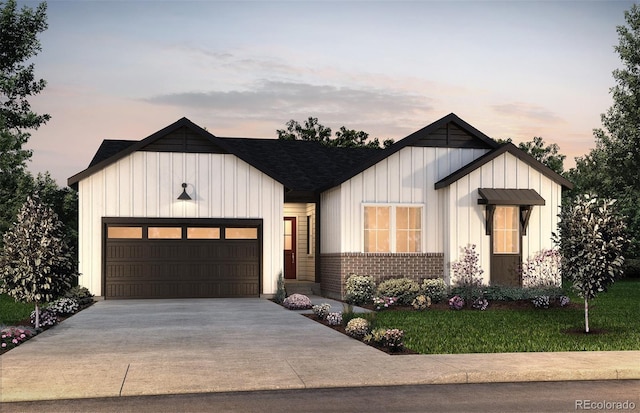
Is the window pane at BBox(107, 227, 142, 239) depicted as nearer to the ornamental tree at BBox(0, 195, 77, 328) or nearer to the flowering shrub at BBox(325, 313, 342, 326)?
the ornamental tree at BBox(0, 195, 77, 328)

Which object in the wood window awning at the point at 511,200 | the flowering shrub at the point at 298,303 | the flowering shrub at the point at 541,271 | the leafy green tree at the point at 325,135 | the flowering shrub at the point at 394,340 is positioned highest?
the leafy green tree at the point at 325,135

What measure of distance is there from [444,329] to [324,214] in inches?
441

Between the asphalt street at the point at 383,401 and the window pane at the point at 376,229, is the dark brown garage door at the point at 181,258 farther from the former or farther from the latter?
the asphalt street at the point at 383,401

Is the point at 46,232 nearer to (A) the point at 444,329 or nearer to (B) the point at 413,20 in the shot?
(A) the point at 444,329

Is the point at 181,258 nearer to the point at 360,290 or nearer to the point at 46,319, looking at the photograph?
the point at 360,290

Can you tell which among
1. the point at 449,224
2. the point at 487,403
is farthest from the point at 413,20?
the point at 487,403

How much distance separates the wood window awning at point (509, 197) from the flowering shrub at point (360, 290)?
4.21 metres

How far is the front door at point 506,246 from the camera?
928 inches

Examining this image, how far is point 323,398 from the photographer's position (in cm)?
914

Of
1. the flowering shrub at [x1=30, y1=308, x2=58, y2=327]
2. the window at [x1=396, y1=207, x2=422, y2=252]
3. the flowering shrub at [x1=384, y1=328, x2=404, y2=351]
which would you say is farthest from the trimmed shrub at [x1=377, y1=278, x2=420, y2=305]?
the flowering shrub at [x1=30, y1=308, x2=58, y2=327]

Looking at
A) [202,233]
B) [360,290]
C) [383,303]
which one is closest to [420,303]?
[383,303]

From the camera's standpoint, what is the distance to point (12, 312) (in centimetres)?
2066

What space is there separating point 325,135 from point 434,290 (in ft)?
96.7

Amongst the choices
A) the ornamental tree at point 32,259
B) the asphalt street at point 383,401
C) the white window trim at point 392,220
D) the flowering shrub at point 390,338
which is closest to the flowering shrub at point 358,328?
the flowering shrub at point 390,338
